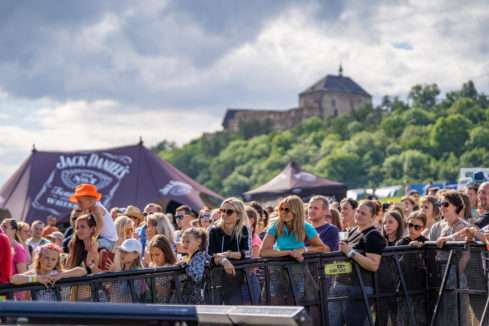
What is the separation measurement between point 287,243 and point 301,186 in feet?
66.6

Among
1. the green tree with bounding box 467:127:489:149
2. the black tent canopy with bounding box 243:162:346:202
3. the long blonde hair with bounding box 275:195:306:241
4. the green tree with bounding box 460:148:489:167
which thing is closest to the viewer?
the long blonde hair with bounding box 275:195:306:241

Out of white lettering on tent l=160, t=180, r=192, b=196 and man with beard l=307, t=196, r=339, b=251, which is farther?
white lettering on tent l=160, t=180, r=192, b=196

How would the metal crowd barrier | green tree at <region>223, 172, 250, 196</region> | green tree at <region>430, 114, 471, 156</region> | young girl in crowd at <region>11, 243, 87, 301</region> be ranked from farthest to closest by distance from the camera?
green tree at <region>223, 172, 250, 196</region> < green tree at <region>430, 114, 471, 156</region> < the metal crowd barrier < young girl in crowd at <region>11, 243, 87, 301</region>

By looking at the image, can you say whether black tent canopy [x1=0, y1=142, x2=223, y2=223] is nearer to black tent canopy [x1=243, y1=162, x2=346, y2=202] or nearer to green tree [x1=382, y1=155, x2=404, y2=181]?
black tent canopy [x1=243, y1=162, x2=346, y2=202]

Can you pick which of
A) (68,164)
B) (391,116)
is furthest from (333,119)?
(68,164)

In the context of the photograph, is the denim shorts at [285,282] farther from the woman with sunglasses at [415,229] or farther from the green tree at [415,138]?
the green tree at [415,138]

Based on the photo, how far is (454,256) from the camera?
Result: 8609 millimetres

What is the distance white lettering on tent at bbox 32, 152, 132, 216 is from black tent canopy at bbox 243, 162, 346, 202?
30.0 ft

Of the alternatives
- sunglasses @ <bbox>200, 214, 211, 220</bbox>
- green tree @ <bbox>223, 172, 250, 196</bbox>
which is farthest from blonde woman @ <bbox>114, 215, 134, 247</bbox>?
green tree @ <bbox>223, 172, 250, 196</bbox>

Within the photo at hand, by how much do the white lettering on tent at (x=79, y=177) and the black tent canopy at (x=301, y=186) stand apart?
9.14 metres

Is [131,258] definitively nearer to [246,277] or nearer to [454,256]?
[246,277]

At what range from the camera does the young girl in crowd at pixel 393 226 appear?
9180mm

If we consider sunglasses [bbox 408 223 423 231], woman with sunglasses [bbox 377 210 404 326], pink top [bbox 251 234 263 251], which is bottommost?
woman with sunglasses [bbox 377 210 404 326]

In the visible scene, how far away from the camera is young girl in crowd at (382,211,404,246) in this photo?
9180 mm
